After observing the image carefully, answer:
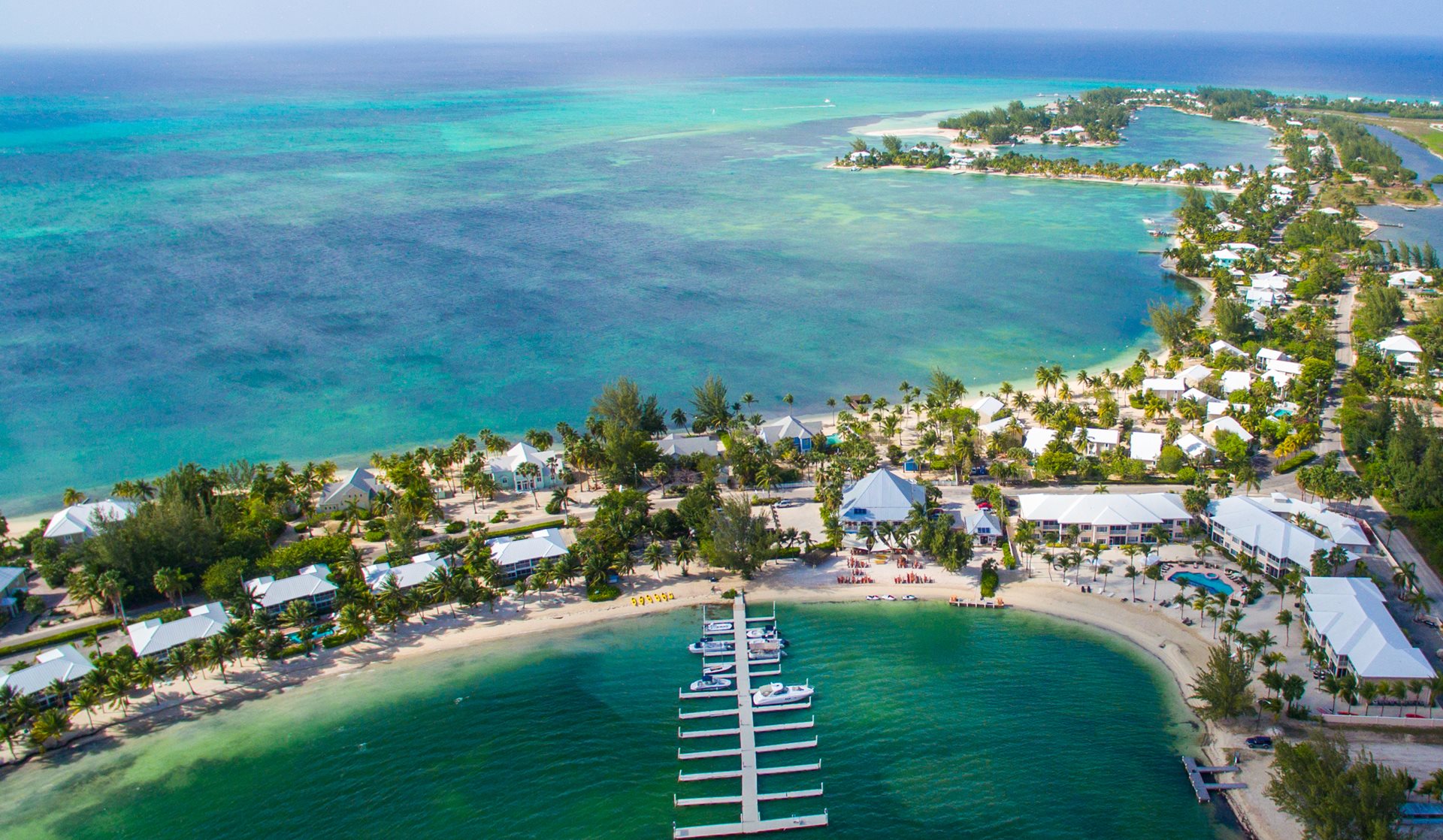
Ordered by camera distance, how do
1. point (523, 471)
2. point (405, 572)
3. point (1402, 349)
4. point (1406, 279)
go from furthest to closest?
point (1406, 279), point (1402, 349), point (523, 471), point (405, 572)

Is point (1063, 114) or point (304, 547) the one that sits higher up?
point (1063, 114)

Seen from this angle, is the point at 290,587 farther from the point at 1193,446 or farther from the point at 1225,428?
the point at 1225,428

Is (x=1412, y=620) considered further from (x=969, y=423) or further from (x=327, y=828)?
(x=327, y=828)

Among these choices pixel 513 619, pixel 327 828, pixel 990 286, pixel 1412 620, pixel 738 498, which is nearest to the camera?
pixel 327 828

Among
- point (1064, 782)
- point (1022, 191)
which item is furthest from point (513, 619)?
point (1022, 191)

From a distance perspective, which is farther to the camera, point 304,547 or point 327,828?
point 304,547

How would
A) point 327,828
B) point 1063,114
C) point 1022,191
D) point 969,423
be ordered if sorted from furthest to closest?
point 1063,114, point 1022,191, point 969,423, point 327,828

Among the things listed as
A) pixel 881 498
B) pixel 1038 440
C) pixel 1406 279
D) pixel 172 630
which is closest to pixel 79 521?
pixel 172 630

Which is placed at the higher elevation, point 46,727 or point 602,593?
point 46,727

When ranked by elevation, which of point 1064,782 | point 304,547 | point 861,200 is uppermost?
point 861,200
